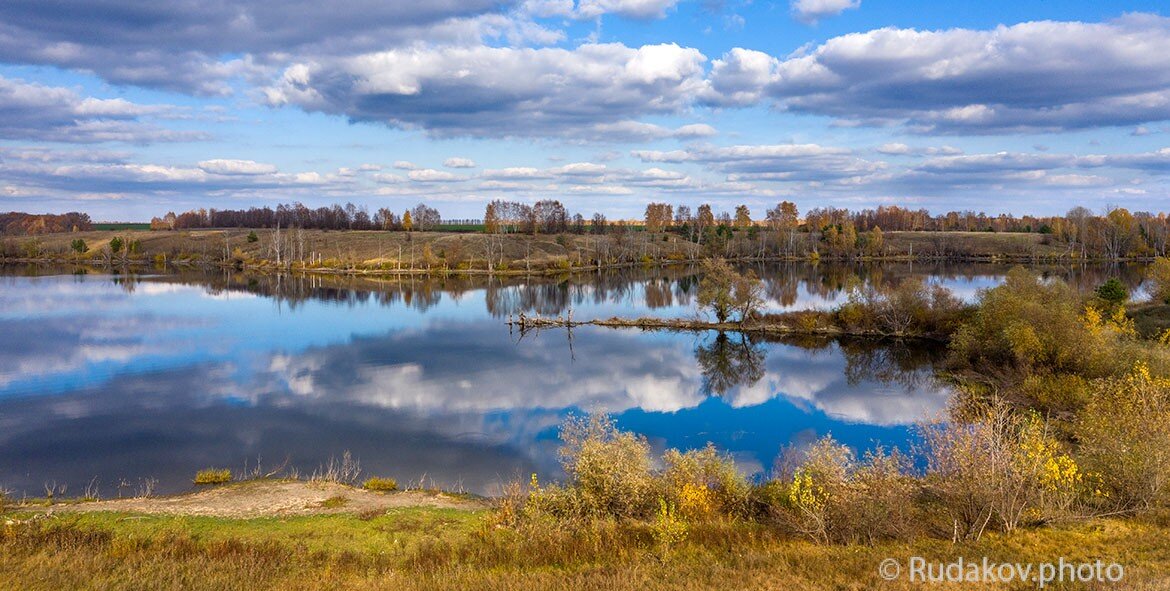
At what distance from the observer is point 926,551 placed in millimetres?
13664

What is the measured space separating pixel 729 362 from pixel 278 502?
28.6 metres

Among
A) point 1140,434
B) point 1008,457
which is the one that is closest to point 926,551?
point 1008,457

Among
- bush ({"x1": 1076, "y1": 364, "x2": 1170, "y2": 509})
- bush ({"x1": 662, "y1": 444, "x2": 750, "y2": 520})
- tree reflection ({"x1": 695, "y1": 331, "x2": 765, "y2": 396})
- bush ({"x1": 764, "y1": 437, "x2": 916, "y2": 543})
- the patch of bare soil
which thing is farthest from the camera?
tree reflection ({"x1": 695, "y1": 331, "x2": 765, "y2": 396})

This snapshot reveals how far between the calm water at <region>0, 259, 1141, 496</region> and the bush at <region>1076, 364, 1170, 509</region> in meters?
8.48

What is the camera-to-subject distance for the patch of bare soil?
17.5 m

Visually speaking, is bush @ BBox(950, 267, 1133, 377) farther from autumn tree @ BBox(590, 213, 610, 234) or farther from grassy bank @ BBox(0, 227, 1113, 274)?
autumn tree @ BBox(590, 213, 610, 234)

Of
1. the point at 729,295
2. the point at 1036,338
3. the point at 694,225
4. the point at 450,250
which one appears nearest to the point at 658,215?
the point at 694,225

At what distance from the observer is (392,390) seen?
3362 cm

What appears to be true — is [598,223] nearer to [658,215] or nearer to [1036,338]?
[658,215]

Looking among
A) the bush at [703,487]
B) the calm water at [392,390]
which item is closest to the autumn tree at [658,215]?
the calm water at [392,390]

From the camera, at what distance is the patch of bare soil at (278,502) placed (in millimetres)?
17469

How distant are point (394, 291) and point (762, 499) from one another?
70.0m

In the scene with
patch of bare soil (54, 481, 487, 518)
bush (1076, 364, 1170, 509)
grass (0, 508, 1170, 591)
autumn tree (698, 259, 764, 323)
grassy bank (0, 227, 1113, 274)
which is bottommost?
patch of bare soil (54, 481, 487, 518)

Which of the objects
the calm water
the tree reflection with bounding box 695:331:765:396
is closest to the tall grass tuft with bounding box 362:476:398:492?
the calm water
